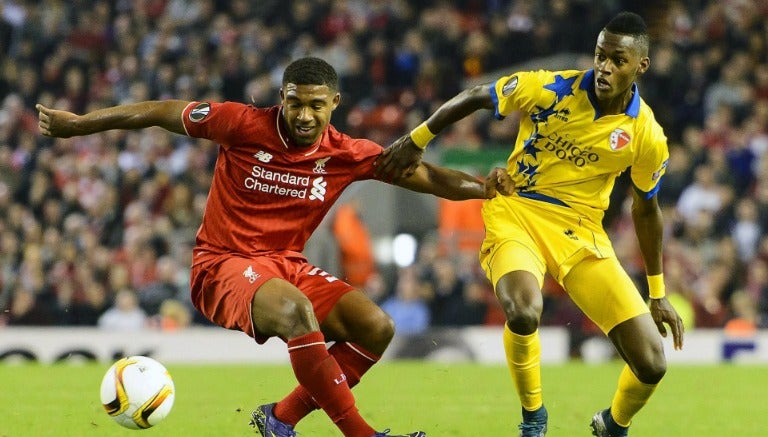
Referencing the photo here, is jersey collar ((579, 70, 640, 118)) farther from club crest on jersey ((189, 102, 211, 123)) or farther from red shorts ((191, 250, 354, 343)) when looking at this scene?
club crest on jersey ((189, 102, 211, 123))

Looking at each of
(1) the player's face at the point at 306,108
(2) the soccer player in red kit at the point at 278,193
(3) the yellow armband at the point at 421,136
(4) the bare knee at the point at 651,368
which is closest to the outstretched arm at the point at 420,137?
(3) the yellow armband at the point at 421,136

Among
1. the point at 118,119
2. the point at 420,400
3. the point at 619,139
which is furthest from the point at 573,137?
the point at 420,400

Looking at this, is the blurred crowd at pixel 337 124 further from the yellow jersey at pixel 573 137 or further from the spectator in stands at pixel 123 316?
the yellow jersey at pixel 573 137

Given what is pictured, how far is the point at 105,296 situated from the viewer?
1459 cm

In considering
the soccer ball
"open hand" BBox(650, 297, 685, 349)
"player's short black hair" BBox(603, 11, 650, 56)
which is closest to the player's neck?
"player's short black hair" BBox(603, 11, 650, 56)

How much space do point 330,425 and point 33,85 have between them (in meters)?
12.0

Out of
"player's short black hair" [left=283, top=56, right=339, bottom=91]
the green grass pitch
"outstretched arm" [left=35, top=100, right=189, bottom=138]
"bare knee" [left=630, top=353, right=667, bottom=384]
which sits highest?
"player's short black hair" [left=283, top=56, right=339, bottom=91]

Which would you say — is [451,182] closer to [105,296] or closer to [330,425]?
[330,425]

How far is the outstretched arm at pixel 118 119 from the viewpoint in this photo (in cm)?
659

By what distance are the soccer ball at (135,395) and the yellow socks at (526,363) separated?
1854 mm

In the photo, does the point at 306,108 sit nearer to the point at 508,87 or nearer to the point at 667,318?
the point at 508,87

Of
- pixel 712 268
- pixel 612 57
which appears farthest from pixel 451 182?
pixel 712 268

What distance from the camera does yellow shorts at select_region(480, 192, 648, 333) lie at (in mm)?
6855

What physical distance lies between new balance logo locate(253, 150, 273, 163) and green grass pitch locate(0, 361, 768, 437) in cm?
175
